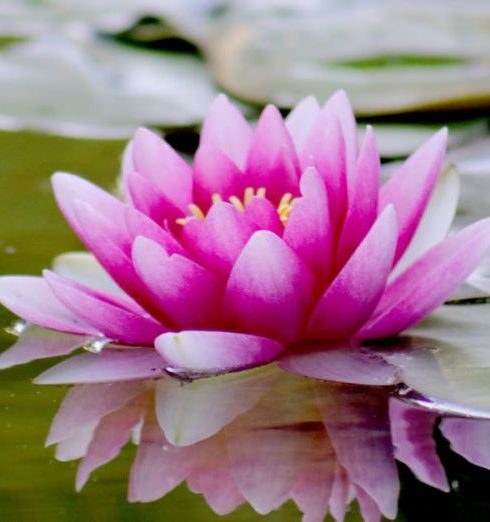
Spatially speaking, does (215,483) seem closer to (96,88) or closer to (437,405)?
(437,405)

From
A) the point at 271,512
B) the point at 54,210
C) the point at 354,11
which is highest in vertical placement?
the point at 354,11

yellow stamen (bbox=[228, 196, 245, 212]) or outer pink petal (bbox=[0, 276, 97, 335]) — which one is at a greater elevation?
yellow stamen (bbox=[228, 196, 245, 212])

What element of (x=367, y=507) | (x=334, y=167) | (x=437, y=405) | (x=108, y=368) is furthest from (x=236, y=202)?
(x=367, y=507)

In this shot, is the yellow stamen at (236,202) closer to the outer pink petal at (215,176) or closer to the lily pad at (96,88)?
the outer pink petal at (215,176)

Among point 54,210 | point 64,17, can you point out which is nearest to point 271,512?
point 54,210

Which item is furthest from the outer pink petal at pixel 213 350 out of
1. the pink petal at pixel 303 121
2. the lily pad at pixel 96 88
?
the lily pad at pixel 96 88

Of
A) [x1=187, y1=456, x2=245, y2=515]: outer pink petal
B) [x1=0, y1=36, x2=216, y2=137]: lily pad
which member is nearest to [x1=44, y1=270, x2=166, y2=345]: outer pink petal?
[x1=187, y1=456, x2=245, y2=515]: outer pink petal

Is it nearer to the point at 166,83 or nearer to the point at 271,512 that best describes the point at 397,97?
the point at 166,83

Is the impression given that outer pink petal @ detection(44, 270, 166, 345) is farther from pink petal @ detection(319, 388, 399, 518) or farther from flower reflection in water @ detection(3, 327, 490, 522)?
pink petal @ detection(319, 388, 399, 518)
